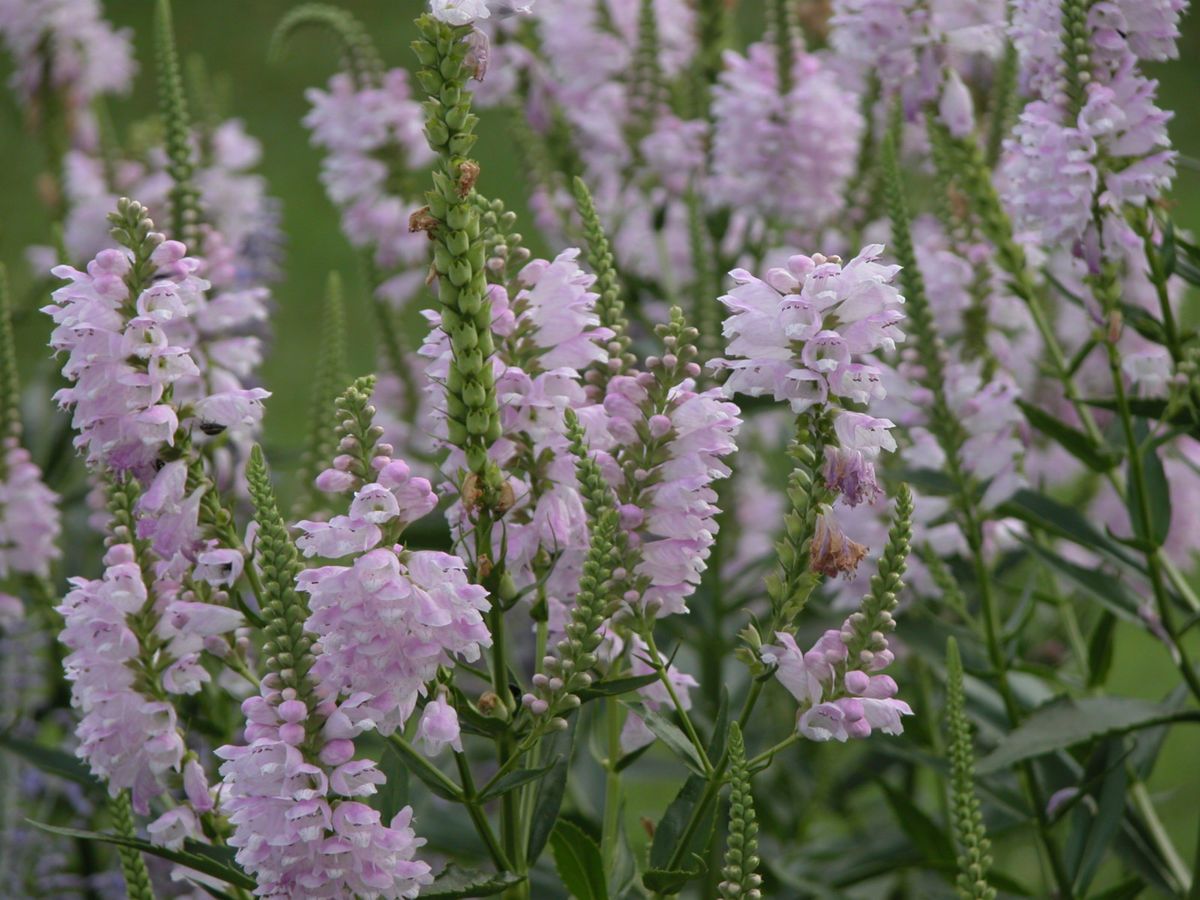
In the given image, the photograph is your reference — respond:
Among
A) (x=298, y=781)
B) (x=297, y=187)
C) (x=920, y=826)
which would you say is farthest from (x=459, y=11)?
(x=297, y=187)

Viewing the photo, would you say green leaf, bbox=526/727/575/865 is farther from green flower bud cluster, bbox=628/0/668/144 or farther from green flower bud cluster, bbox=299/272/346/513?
green flower bud cluster, bbox=628/0/668/144

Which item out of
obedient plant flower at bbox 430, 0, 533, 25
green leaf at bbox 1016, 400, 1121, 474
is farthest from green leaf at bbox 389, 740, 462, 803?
green leaf at bbox 1016, 400, 1121, 474

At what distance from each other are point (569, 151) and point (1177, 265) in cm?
98

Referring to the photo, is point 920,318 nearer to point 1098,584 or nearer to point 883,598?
point 1098,584

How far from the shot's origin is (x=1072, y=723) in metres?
1.27

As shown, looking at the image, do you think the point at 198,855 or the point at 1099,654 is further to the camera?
the point at 1099,654

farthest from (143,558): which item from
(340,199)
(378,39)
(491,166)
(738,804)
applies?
(378,39)

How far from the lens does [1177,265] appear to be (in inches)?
52.0

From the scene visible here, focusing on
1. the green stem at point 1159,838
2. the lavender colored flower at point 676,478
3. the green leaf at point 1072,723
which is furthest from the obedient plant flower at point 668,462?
the green stem at point 1159,838

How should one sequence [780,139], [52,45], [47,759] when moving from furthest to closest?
[52,45] → [780,139] → [47,759]

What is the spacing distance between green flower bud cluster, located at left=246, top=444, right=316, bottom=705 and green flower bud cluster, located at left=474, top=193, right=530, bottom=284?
0.21 m

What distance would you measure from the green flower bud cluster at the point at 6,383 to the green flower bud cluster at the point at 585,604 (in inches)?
25.1

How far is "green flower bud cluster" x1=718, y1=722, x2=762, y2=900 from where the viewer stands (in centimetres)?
80

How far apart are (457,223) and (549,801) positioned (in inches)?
16.3
